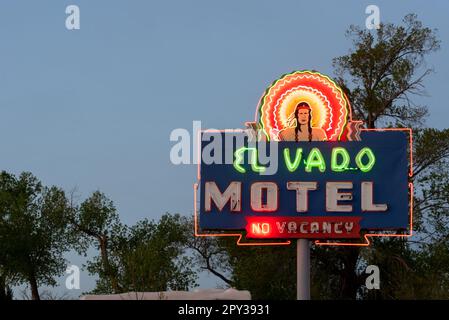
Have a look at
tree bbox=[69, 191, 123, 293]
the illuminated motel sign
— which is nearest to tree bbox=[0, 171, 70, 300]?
tree bbox=[69, 191, 123, 293]

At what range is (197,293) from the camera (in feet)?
91.8

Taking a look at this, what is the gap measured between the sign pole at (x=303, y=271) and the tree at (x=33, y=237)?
110 ft

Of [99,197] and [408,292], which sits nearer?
[408,292]

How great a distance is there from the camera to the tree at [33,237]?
6341cm

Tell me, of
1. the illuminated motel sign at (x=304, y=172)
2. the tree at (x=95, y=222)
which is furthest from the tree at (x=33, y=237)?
the illuminated motel sign at (x=304, y=172)

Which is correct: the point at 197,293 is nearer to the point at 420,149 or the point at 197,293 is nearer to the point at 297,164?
the point at 297,164

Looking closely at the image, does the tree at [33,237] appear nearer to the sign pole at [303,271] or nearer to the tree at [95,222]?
the tree at [95,222]

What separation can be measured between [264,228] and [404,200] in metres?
4.39

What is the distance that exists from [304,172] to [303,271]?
3.04 meters

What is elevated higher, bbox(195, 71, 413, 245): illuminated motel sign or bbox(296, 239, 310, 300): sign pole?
bbox(195, 71, 413, 245): illuminated motel sign

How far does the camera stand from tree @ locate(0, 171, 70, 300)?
6341 centimetres

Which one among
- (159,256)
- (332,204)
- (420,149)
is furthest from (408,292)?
(159,256)

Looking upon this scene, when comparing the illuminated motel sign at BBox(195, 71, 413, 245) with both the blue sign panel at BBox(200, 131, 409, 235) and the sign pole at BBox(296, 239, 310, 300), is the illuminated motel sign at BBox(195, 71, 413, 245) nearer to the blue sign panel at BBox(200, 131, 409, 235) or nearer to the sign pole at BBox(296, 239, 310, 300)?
the blue sign panel at BBox(200, 131, 409, 235)

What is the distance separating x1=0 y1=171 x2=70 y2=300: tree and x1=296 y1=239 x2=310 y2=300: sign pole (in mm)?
33642
